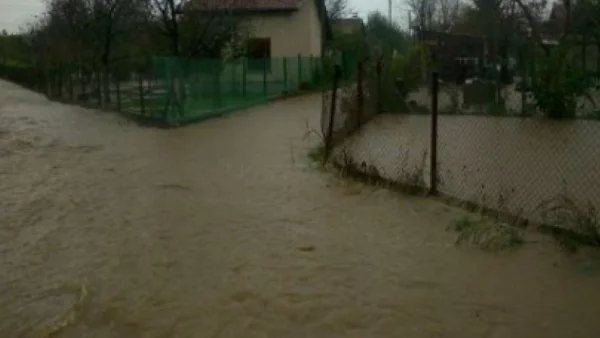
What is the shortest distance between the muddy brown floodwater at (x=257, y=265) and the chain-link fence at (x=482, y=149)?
1.99 ft

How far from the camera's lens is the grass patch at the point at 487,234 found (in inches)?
248

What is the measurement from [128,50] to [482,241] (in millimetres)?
23637

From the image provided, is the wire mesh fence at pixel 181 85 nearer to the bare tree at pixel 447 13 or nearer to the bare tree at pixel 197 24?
the bare tree at pixel 197 24

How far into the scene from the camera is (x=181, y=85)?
687 inches

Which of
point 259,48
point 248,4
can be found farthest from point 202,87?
point 259,48

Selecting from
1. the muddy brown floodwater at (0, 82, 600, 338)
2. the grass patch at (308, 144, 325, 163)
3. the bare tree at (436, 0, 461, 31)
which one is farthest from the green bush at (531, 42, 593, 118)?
the bare tree at (436, 0, 461, 31)

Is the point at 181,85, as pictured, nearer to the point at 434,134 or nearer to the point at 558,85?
the point at 558,85

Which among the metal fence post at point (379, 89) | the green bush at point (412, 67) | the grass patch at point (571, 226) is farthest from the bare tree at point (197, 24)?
the grass patch at point (571, 226)

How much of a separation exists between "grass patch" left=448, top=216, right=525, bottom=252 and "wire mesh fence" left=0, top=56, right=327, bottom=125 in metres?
11.5

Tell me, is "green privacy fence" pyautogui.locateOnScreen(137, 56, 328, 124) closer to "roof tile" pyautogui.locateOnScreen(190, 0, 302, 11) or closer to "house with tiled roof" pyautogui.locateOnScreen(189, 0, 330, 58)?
"roof tile" pyautogui.locateOnScreen(190, 0, 302, 11)

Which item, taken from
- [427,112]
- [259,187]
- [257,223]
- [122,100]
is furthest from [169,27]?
[257,223]

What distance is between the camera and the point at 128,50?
91.1 feet

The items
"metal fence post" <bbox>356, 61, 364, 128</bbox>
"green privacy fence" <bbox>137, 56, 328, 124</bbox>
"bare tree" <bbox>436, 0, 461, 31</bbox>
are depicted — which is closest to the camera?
"metal fence post" <bbox>356, 61, 364, 128</bbox>

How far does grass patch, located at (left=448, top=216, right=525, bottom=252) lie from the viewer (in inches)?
248
